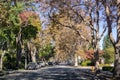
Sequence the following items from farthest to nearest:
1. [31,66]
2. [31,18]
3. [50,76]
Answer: [31,66] → [31,18] → [50,76]

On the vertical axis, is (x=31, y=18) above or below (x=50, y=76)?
above

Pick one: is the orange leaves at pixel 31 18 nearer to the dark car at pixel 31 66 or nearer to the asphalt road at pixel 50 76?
the dark car at pixel 31 66

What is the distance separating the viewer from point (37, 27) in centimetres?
7400

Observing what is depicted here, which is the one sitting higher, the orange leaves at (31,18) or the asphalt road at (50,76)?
the orange leaves at (31,18)

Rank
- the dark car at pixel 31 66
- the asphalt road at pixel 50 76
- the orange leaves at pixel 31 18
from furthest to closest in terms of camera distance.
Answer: the dark car at pixel 31 66
the orange leaves at pixel 31 18
the asphalt road at pixel 50 76

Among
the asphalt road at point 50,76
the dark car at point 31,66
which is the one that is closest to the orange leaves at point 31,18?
the dark car at point 31,66

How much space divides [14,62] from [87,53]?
3766 centimetres

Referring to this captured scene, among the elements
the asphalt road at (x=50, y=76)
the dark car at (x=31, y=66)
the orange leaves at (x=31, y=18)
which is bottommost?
the asphalt road at (x=50, y=76)

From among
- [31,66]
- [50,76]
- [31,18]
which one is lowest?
[50,76]

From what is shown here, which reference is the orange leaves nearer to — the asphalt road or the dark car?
the dark car

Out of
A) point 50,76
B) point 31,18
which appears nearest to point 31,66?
point 31,18

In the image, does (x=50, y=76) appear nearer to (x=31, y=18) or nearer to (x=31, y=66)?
(x=31, y=18)

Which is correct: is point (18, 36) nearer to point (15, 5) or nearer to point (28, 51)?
point (28, 51)

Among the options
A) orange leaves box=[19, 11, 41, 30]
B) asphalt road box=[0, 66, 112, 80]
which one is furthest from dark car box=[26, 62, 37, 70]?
asphalt road box=[0, 66, 112, 80]
